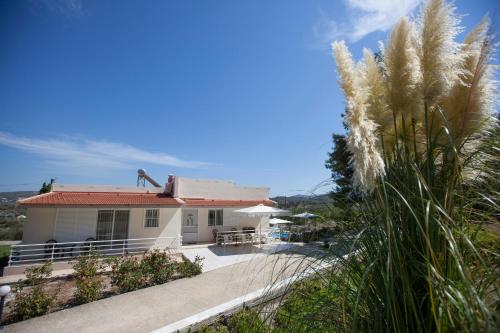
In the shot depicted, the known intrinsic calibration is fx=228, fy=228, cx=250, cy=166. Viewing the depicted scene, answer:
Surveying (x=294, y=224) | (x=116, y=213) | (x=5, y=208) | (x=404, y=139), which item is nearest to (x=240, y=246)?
(x=116, y=213)

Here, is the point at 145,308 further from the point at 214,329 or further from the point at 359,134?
the point at 359,134

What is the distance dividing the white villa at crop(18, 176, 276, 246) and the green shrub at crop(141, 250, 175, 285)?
18.5 feet

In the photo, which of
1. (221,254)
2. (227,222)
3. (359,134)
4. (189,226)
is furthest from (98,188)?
(359,134)

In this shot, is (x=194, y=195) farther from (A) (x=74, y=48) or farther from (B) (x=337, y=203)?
(B) (x=337, y=203)

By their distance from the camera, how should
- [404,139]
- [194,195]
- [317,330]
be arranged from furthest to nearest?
[194,195] < [317,330] < [404,139]

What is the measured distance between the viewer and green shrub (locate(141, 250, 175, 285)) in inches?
324

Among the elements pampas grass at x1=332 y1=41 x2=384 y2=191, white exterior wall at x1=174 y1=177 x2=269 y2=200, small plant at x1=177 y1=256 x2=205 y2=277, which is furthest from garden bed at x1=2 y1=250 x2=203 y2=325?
white exterior wall at x1=174 y1=177 x2=269 y2=200

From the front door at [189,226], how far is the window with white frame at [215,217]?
1113mm

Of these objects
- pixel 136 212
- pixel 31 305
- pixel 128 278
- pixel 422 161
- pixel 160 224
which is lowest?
pixel 31 305

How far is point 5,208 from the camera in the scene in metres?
42.8

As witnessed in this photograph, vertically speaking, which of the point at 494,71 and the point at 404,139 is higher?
the point at 494,71

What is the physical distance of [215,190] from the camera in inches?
819

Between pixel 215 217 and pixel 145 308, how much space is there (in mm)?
12493

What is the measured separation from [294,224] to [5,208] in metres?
61.6
